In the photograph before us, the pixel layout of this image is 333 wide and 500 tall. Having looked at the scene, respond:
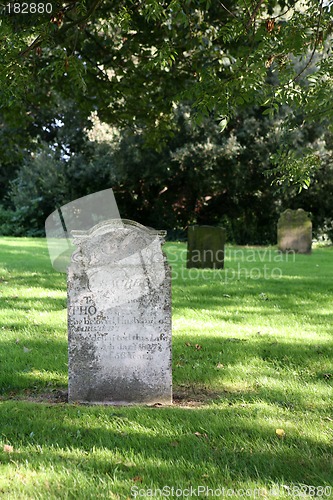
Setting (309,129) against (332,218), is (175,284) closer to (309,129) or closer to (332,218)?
(309,129)

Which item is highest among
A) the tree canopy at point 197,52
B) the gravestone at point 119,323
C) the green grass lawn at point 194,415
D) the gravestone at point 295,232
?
the tree canopy at point 197,52

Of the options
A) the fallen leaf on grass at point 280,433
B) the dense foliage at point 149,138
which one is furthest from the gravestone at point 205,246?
the fallen leaf on grass at point 280,433

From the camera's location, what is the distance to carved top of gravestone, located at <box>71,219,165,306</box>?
536cm

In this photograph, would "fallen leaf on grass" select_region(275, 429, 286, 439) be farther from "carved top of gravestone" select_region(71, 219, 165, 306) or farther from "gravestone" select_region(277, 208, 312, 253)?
"gravestone" select_region(277, 208, 312, 253)

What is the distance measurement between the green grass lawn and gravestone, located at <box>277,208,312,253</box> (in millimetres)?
10705

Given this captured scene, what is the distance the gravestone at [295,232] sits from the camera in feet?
65.7

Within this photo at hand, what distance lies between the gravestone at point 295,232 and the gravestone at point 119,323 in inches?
605

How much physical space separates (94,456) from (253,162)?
83.3ft

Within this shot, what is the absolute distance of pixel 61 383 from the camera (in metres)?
5.92

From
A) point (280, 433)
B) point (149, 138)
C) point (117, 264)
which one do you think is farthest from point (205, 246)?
point (280, 433)

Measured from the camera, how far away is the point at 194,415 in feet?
15.4

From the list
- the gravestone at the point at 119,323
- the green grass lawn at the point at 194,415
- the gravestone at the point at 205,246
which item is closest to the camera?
the green grass lawn at the point at 194,415

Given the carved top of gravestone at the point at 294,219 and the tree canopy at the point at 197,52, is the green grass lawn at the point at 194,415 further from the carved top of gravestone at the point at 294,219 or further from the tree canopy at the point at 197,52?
the carved top of gravestone at the point at 294,219

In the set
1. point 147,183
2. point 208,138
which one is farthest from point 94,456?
point 147,183
